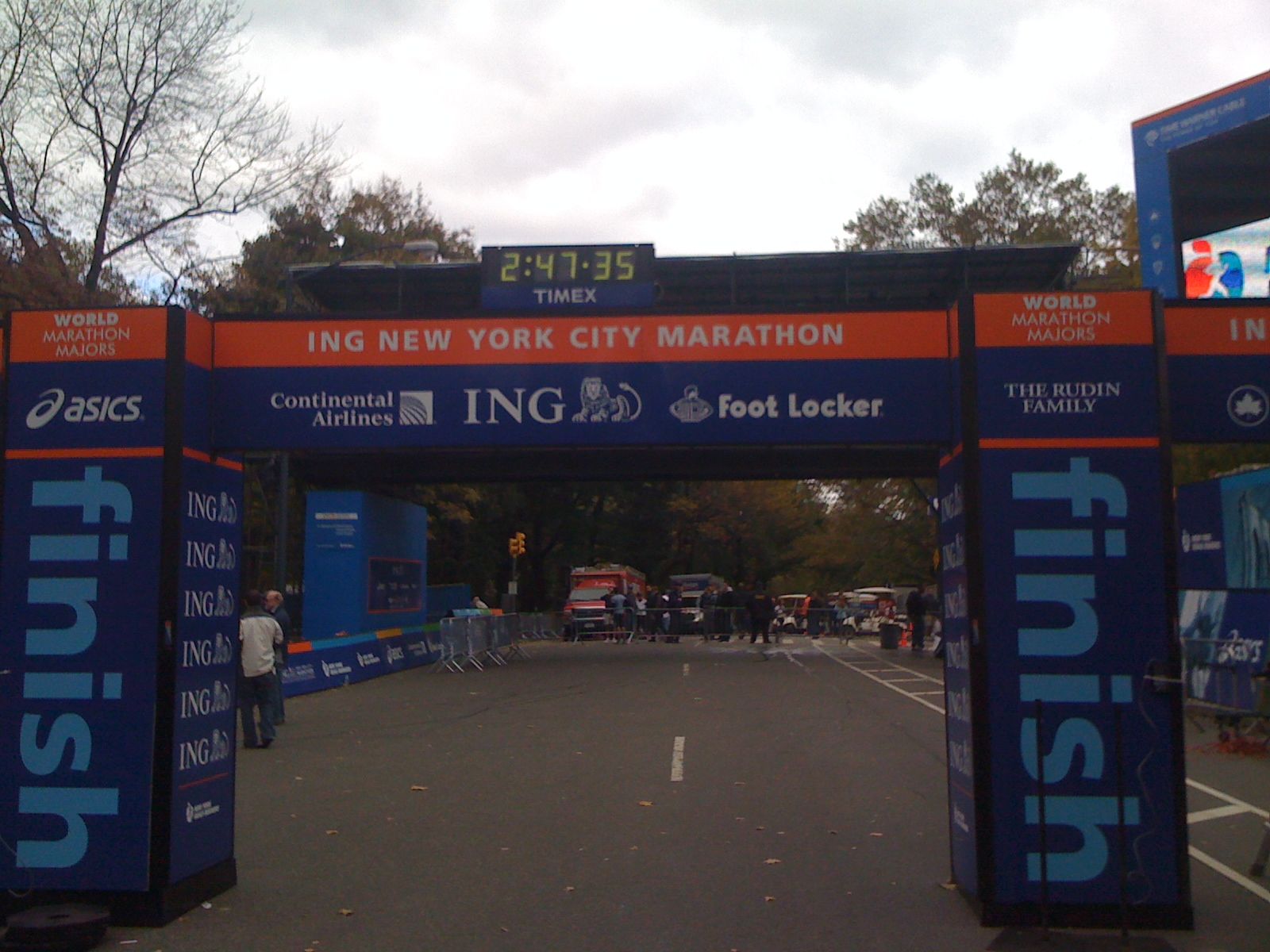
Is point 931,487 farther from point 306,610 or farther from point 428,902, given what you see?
point 428,902

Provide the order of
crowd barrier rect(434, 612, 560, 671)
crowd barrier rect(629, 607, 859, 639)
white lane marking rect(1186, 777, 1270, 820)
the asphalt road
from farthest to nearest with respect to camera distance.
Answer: crowd barrier rect(629, 607, 859, 639), crowd barrier rect(434, 612, 560, 671), white lane marking rect(1186, 777, 1270, 820), the asphalt road

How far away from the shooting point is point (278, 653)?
48.9ft

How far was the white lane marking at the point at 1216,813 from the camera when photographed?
32.9ft

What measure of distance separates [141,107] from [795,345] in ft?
84.8

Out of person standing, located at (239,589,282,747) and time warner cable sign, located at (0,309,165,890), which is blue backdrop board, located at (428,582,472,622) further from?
time warner cable sign, located at (0,309,165,890)

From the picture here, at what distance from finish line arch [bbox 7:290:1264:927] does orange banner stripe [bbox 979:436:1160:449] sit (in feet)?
0.05

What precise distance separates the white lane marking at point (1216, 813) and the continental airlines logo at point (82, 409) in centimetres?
847

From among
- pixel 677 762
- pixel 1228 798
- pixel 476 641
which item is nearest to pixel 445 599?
pixel 476 641

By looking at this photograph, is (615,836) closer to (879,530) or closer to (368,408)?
(368,408)

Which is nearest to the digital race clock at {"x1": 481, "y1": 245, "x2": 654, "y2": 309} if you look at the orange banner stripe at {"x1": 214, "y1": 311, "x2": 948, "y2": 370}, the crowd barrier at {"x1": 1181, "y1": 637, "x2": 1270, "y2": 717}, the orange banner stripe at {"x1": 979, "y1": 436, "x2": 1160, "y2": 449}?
the orange banner stripe at {"x1": 214, "y1": 311, "x2": 948, "y2": 370}

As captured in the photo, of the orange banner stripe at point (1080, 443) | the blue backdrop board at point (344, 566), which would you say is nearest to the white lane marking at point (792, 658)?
the blue backdrop board at point (344, 566)

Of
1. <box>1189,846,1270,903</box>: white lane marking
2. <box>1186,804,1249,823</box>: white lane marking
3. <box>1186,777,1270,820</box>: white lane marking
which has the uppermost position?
<box>1189,846,1270,903</box>: white lane marking

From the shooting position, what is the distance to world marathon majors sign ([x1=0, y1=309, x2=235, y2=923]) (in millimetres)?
6949

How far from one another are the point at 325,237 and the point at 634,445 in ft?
137
